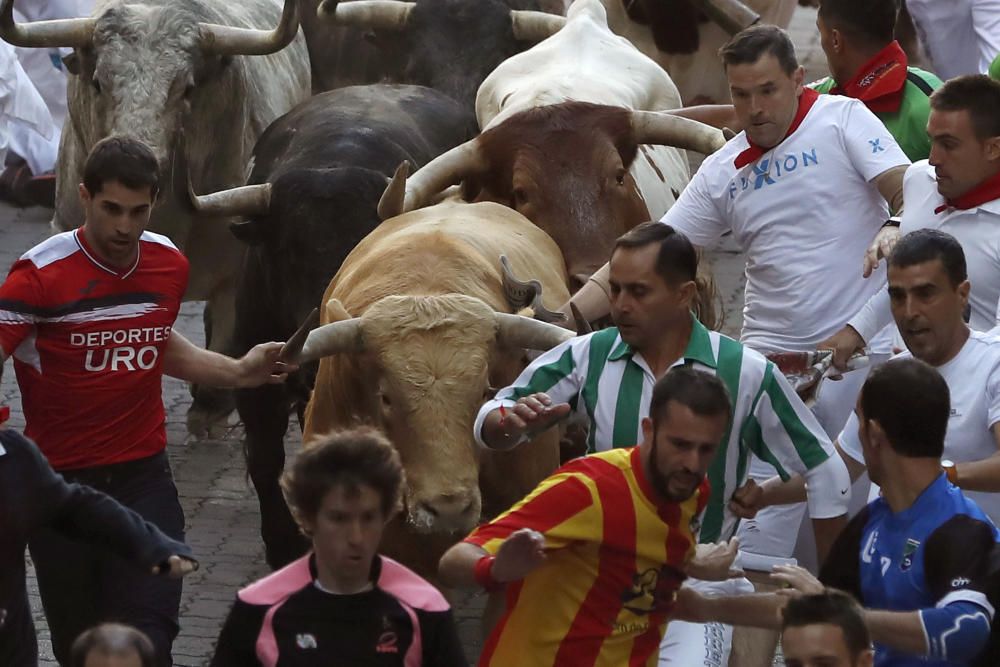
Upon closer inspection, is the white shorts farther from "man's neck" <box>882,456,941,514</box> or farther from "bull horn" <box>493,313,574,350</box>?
"bull horn" <box>493,313,574,350</box>

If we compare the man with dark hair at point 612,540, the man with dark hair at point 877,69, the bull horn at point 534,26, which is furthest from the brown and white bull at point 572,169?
the man with dark hair at point 612,540

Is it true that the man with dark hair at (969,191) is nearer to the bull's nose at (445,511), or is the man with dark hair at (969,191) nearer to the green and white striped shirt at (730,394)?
the green and white striped shirt at (730,394)

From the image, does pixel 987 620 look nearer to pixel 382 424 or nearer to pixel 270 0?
pixel 382 424

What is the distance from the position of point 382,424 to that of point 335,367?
15.2 inches

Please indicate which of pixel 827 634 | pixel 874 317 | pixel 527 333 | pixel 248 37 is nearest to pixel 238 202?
pixel 248 37

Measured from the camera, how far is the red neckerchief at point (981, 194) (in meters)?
5.82

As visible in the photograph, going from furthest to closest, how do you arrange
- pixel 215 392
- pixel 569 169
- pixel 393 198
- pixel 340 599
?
pixel 215 392, pixel 569 169, pixel 393 198, pixel 340 599

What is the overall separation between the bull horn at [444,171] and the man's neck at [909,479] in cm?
372

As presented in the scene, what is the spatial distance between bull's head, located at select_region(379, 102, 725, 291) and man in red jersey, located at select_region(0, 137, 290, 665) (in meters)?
1.91

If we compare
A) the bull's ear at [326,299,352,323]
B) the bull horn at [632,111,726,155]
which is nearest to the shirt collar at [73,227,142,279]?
the bull's ear at [326,299,352,323]

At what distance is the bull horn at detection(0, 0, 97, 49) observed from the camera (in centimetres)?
928

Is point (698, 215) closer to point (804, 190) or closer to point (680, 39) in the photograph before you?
point (804, 190)

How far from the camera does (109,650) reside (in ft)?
13.7

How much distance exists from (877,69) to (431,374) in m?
1.99
